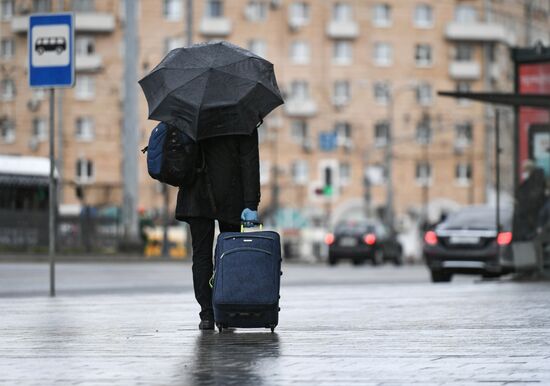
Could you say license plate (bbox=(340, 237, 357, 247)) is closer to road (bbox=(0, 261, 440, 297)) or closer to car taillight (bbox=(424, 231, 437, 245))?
road (bbox=(0, 261, 440, 297))

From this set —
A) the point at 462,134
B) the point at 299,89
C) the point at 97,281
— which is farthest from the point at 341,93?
the point at 97,281

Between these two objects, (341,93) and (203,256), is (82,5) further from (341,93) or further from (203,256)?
(203,256)

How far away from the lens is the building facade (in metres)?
102

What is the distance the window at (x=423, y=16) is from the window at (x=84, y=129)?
67.7 feet

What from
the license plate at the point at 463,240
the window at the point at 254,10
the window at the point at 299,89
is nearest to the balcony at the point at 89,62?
the window at the point at 254,10

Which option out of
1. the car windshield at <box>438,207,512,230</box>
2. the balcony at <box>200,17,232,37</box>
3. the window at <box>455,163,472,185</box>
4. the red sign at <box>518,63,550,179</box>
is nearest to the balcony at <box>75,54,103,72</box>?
the balcony at <box>200,17,232,37</box>

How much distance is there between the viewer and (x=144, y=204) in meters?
101

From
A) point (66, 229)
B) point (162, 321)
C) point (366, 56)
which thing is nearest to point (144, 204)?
point (366, 56)

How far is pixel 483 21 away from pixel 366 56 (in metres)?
8.25

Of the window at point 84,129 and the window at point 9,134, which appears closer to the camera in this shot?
the window at point 9,134

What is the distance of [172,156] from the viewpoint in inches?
492

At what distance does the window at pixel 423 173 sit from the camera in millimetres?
105625

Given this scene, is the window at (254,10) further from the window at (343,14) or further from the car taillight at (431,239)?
the car taillight at (431,239)

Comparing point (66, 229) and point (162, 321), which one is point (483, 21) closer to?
point (66, 229)
